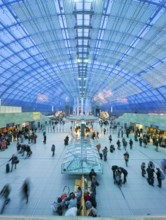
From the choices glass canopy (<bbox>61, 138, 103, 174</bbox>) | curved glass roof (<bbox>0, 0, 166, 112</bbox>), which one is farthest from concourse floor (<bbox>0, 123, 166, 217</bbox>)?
curved glass roof (<bbox>0, 0, 166, 112</bbox>)

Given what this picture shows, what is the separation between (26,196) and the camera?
944cm

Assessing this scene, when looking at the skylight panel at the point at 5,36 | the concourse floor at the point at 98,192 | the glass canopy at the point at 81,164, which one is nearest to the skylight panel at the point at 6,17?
the skylight panel at the point at 5,36

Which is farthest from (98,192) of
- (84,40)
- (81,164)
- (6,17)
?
(84,40)

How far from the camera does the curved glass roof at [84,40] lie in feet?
65.3

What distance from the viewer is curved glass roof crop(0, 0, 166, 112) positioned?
1989cm

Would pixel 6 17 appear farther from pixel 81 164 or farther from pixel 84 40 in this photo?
pixel 81 164

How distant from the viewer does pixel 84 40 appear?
99.8 feet

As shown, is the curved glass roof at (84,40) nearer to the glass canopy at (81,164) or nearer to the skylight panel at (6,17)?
the skylight panel at (6,17)

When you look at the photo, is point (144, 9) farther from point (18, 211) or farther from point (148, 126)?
point (18, 211)

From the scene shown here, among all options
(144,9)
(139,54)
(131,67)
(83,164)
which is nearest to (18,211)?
(83,164)

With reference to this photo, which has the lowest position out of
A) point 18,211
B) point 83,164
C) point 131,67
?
point 18,211

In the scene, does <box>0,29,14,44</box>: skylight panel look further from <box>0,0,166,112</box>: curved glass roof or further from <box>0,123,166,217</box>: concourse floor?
<box>0,123,166,217</box>: concourse floor

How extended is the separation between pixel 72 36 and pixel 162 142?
2052 cm

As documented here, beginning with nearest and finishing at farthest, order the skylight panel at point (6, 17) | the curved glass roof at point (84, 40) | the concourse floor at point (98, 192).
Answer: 1. the concourse floor at point (98, 192)
2. the skylight panel at point (6, 17)
3. the curved glass roof at point (84, 40)
